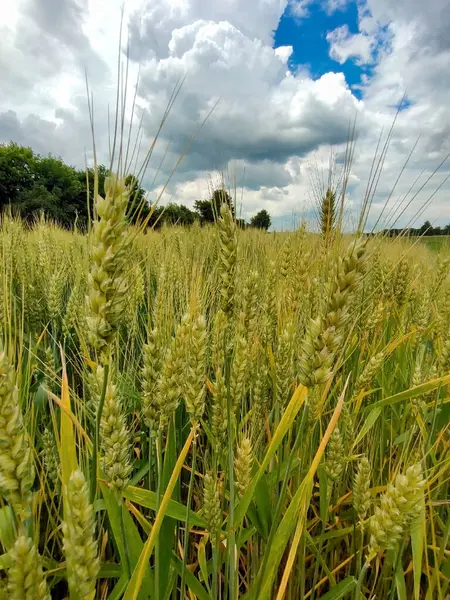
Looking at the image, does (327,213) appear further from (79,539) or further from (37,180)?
(37,180)

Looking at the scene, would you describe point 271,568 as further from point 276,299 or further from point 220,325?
point 276,299

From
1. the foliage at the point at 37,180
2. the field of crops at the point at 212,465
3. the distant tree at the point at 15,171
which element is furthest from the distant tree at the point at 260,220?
the distant tree at the point at 15,171

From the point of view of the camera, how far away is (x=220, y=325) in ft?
3.31

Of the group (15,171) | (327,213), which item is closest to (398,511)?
(327,213)

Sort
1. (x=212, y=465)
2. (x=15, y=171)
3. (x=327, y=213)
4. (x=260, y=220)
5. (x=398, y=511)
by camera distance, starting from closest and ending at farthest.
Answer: (x=398, y=511), (x=212, y=465), (x=327, y=213), (x=260, y=220), (x=15, y=171)

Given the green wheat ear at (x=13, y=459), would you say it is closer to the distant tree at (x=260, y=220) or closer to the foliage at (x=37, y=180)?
the distant tree at (x=260, y=220)

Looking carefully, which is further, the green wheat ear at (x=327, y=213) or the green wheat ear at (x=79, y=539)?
the green wheat ear at (x=327, y=213)

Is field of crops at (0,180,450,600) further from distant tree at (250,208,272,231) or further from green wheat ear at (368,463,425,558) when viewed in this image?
distant tree at (250,208,272,231)

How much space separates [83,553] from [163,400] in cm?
32

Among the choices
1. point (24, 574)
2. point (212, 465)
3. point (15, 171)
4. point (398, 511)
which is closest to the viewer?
point (24, 574)

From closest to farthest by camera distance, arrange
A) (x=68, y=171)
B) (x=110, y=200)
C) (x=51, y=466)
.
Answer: (x=110, y=200) → (x=51, y=466) → (x=68, y=171)

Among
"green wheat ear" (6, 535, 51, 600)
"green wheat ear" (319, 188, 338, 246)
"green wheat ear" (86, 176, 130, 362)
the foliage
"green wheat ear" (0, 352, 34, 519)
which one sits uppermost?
the foliage

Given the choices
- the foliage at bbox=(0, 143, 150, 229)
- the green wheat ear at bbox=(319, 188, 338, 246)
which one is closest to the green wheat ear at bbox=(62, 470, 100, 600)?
the green wheat ear at bbox=(319, 188, 338, 246)

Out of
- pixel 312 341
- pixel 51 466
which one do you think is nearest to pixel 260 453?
pixel 51 466
